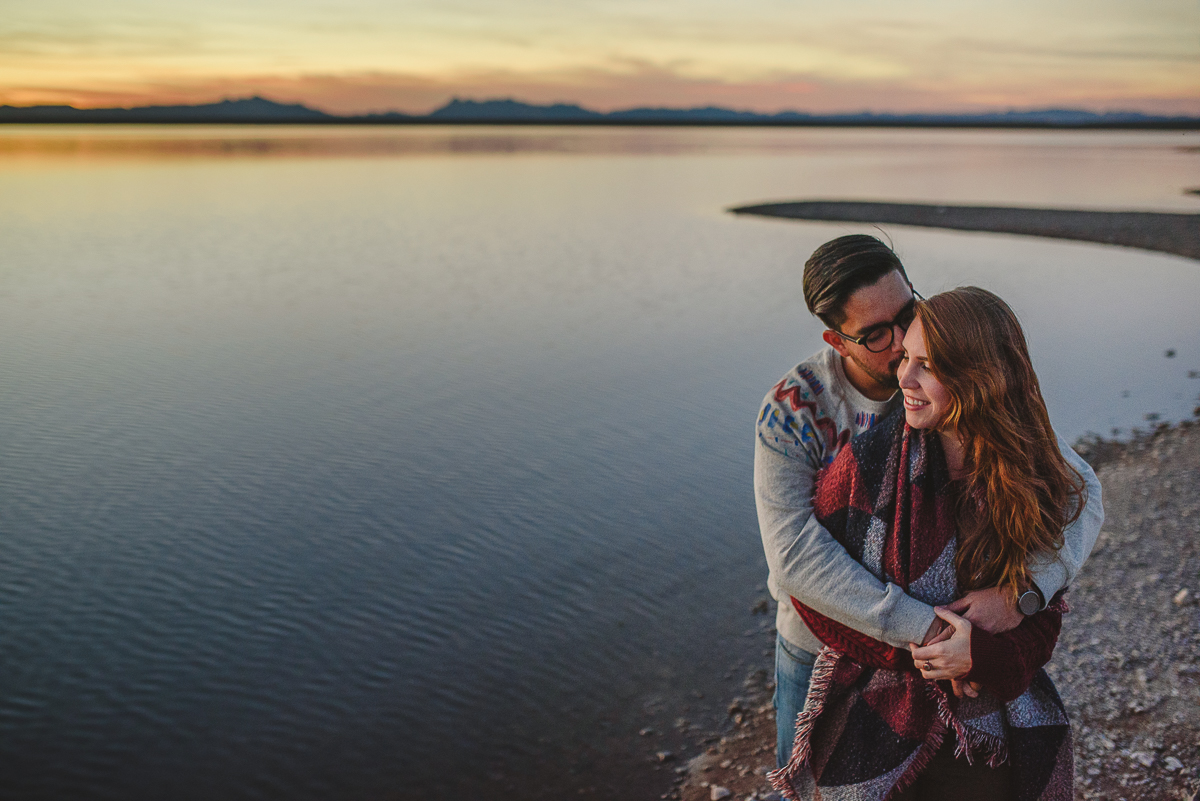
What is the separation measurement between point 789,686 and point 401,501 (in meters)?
5.98

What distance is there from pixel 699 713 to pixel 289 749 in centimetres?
236

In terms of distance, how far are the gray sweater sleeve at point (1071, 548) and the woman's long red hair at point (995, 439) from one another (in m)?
0.03

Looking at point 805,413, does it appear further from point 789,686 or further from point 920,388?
point 789,686

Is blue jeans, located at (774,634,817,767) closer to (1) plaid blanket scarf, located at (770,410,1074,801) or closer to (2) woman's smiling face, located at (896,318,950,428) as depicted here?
(1) plaid blanket scarf, located at (770,410,1074,801)

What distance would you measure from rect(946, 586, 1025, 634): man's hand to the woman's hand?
0.03 metres

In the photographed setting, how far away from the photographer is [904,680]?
2.23 m

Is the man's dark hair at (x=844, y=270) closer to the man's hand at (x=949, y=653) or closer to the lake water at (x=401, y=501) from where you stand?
the man's hand at (x=949, y=653)

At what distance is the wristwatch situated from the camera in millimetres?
2154

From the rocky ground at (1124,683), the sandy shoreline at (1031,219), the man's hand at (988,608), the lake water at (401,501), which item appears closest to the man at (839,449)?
the man's hand at (988,608)

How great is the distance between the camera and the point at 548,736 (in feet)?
17.2

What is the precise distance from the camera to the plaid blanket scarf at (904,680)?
218 centimetres

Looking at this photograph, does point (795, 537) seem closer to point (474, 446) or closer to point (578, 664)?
point (578, 664)

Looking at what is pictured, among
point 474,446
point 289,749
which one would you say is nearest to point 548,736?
point 289,749

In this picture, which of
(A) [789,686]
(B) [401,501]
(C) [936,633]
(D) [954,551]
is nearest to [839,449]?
(D) [954,551]
